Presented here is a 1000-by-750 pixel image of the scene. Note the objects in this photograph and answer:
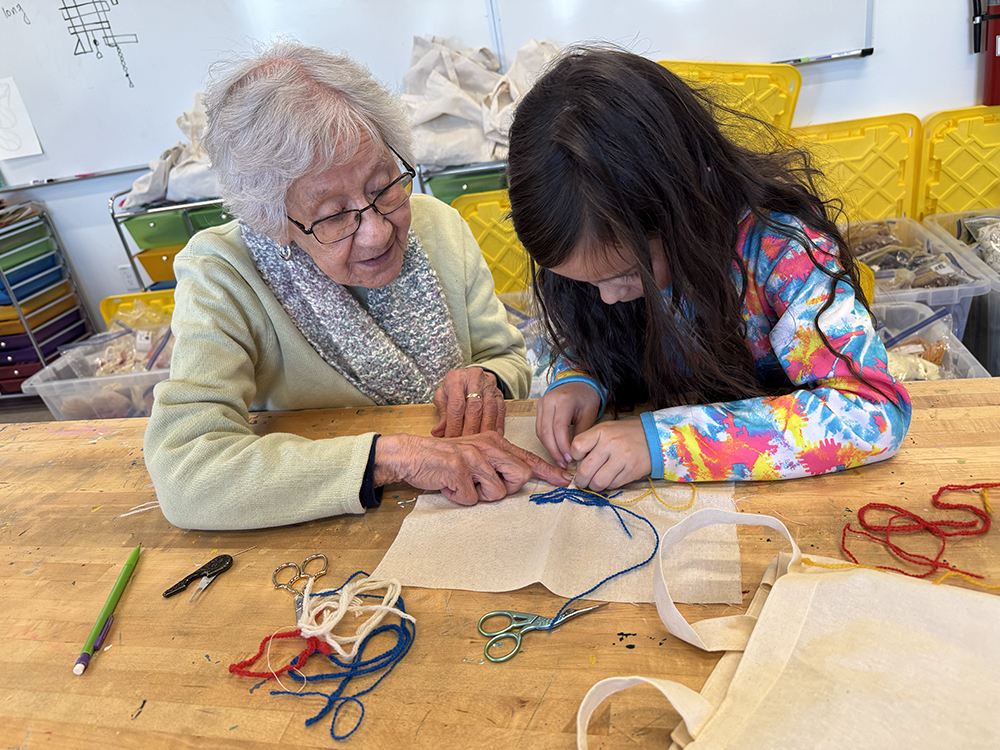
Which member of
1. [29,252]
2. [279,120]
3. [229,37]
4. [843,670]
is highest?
[229,37]

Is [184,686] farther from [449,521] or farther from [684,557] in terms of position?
[684,557]

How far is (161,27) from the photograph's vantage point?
2984 mm

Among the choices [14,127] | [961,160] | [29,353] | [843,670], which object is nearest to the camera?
[843,670]

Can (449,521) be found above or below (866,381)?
below

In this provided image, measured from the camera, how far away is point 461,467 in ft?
3.18

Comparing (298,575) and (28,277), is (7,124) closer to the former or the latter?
(28,277)

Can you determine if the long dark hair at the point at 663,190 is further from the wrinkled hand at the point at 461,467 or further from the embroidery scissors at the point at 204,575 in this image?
the embroidery scissors at the point at 204,575

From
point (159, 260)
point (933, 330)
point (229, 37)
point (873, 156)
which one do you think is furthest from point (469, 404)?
point (229, 37)

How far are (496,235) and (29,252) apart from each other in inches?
97.4

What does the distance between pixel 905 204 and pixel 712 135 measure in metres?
2.11

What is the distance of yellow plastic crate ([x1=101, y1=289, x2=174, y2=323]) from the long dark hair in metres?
2.28

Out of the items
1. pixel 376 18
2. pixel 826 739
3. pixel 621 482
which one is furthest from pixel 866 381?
pixel 376 18

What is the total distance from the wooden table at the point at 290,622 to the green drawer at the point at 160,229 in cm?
202

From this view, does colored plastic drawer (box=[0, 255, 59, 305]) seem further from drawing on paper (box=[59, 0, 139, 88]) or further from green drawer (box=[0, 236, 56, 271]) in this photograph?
drawing on paper (box=[59, 0, 139, 88])
